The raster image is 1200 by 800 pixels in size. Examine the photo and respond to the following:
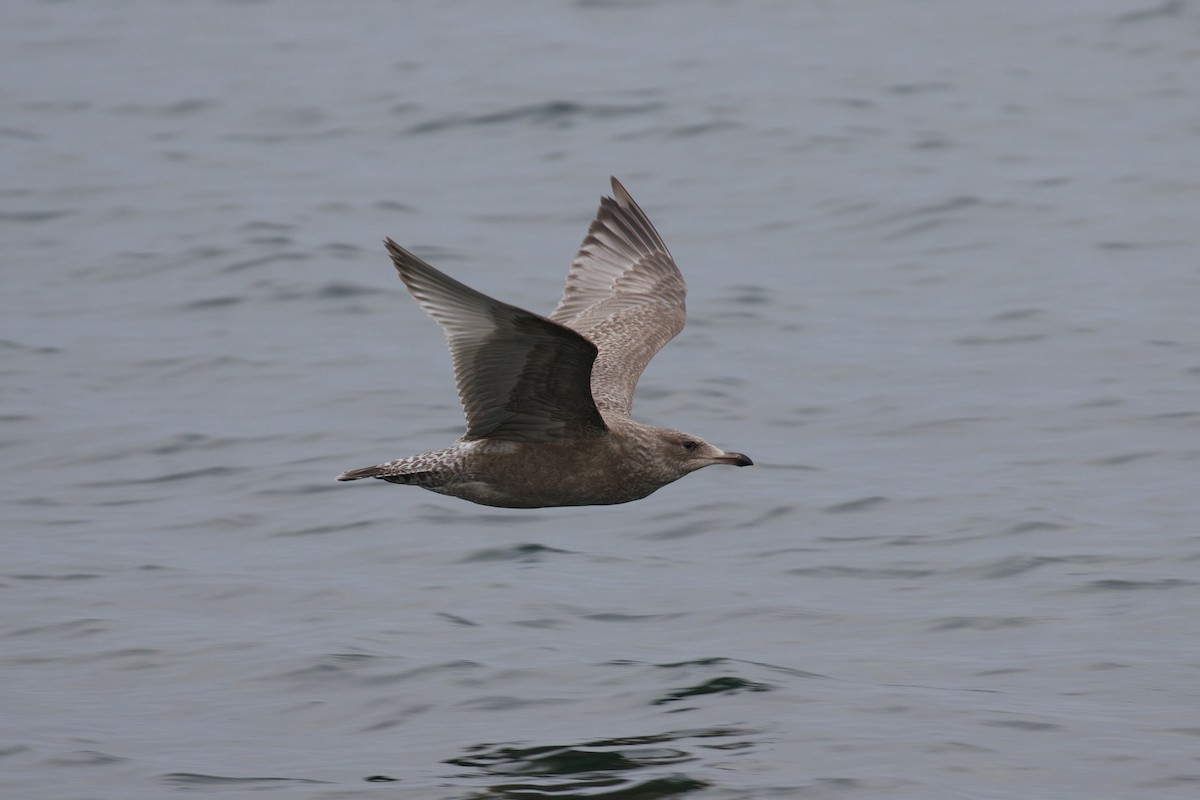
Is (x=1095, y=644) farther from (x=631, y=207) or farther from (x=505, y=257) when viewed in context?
(x=505, y=257)

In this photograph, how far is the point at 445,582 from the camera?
9.54 metres

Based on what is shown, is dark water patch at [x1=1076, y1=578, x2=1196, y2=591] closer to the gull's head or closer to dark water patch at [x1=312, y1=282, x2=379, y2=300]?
the gull's head

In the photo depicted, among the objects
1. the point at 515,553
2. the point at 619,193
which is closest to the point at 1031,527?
the point at 515,553

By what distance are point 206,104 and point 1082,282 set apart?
37.5 ft

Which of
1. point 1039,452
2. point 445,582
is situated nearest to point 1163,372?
point 1039,452

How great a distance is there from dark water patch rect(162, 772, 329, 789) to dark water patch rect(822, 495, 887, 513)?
394 centimetres

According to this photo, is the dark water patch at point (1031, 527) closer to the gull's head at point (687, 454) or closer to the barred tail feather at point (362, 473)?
the gull's head at point (687, 454)

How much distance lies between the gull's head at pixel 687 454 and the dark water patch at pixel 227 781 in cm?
209

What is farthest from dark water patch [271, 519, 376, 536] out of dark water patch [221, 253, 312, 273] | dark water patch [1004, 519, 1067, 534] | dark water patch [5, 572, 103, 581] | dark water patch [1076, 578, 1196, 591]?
dark water patch [221, 253, 312, 273]

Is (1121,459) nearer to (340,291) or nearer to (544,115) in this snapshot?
(340,291)

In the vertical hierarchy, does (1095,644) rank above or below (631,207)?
below

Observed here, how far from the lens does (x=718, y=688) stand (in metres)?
8.16

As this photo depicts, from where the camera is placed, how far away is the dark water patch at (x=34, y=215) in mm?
17484

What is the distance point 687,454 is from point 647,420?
3409 millimetres
